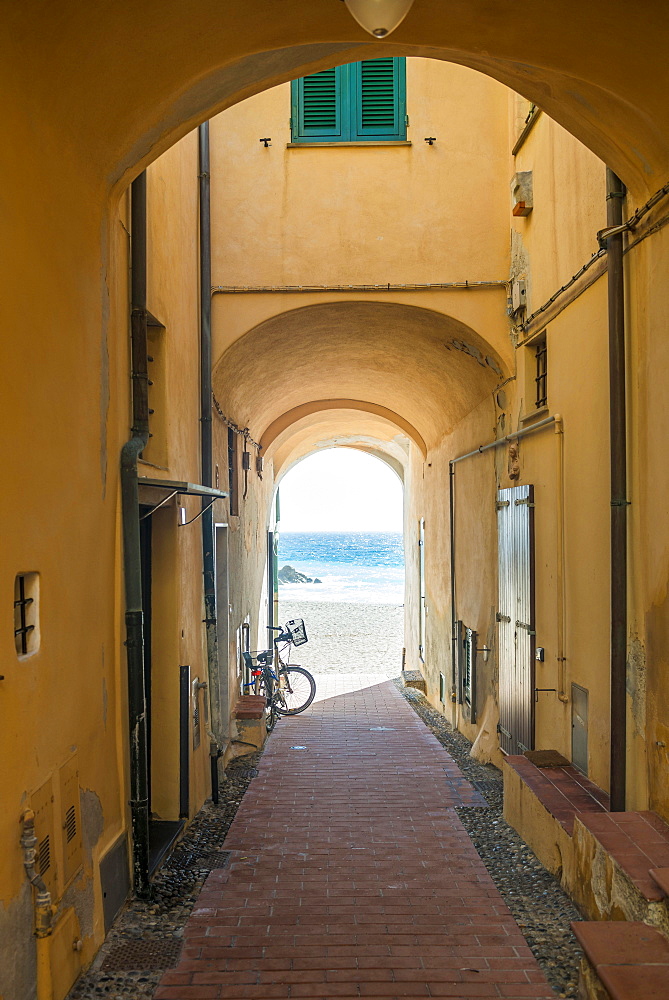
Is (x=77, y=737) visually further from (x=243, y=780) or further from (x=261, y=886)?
(x=243, y=780)

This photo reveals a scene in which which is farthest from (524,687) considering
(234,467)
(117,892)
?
(234,467)

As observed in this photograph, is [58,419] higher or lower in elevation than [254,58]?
lower

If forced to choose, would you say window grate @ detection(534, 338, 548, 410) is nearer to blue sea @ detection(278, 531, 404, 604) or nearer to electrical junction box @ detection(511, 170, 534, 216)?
electrical junction box @ detection(511, 170, 534, 216)

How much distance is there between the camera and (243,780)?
29.1 feet

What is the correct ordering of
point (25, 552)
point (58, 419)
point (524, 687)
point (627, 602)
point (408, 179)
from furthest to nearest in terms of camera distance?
point (408, 179) < point (524, 687) < point (627, 602) < point (58, 419) < point (25, 552)

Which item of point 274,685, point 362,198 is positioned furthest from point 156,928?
point 274,685

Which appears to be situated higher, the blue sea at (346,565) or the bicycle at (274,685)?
the bicycle at (274,685)

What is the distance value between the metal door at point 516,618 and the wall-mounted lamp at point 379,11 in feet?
16.8

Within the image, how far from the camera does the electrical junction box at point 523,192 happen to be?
7.89 metres

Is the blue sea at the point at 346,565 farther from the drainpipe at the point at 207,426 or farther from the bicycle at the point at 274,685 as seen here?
the drainpipe at the point at 207,426

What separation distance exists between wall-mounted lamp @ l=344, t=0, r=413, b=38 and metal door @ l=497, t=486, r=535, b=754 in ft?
16.8

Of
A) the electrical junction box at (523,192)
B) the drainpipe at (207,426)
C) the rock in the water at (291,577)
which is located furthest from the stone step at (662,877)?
the rock in the water at (291,577)

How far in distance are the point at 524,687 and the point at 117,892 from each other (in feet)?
14.2

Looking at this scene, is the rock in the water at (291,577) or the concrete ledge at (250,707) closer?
the concrete ledge at (250,707)
